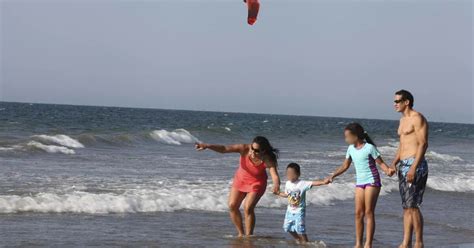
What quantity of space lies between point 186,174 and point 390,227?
22.2ft

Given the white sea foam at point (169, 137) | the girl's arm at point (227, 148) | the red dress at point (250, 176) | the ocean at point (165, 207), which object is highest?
the white sea foam at point (169, 137)

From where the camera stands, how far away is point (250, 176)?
9148mm

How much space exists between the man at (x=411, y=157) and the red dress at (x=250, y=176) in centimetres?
152

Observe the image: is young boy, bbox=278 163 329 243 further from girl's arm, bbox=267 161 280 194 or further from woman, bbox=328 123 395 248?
woman, bbox=328 123 395 248

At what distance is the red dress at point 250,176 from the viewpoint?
357 inches

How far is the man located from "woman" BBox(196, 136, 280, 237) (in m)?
1.37

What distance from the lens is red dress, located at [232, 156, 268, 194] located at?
29.8 ft

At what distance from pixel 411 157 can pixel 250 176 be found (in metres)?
1.83

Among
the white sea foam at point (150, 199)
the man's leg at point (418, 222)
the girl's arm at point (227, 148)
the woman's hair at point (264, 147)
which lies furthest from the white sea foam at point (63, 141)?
the man's leg at point (418, 222)

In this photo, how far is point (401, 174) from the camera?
27.6 feet

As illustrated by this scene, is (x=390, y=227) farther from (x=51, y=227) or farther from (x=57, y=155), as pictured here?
(x=57, y=155)

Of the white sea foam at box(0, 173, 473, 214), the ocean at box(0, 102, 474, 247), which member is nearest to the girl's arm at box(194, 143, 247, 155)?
the ocean at box(0, 102, 474, 247)

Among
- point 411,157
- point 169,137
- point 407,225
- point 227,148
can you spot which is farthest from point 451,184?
point 169,137

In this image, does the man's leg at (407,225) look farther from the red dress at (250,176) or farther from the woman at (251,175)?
the red dress at (250,176)
